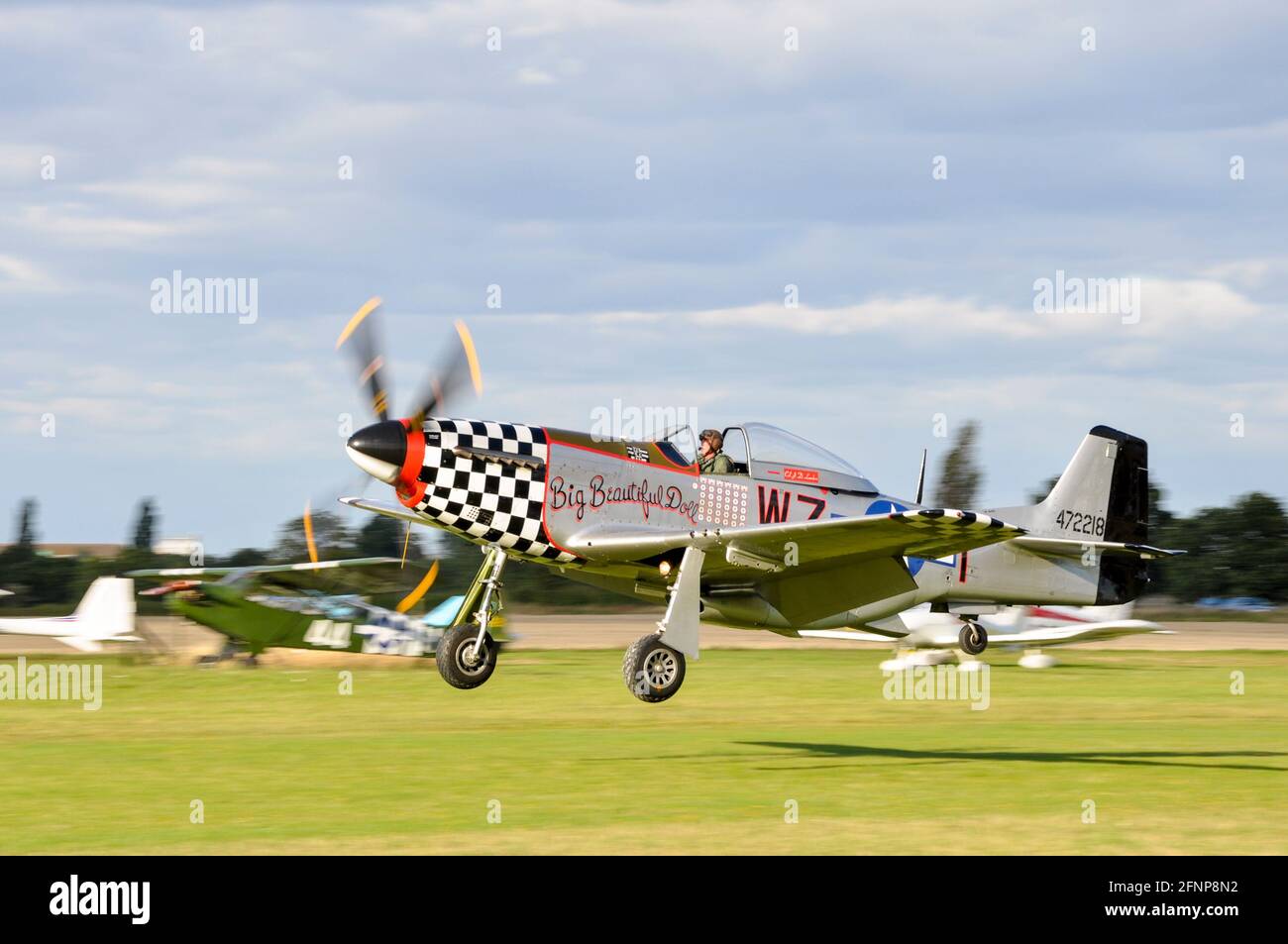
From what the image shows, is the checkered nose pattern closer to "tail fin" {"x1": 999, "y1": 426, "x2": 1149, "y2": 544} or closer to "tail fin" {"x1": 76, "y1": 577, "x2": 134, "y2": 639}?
"tail fin" {"x1": 999, "y1": 426, "x2": 1149, "y2": 544}

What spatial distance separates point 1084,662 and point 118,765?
80.3 ft

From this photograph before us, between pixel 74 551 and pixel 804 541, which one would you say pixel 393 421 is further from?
pixel 74 551

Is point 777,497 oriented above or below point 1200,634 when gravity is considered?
above

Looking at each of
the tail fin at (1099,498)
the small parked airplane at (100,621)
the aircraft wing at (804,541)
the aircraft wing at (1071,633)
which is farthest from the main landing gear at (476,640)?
the aircraft wing at (1071,633)

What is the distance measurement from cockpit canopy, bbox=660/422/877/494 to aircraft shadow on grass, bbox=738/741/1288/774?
3.15 meters

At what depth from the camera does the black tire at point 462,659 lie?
43.9 feet

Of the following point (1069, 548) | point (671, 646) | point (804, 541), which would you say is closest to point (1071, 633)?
point (1069, 548)

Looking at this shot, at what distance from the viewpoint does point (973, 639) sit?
1602 cm

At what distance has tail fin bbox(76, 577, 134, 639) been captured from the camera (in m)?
27.5

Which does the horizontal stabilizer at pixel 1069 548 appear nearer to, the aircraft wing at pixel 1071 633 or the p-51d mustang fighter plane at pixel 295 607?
the p-51d mustang fighter plane at pixel 295 607

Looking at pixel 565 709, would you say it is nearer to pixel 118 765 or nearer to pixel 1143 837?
pixel 118 765

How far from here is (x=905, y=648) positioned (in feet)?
100

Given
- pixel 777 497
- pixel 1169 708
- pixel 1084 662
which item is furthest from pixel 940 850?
pixel 1084 662

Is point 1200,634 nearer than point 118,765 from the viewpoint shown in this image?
No
